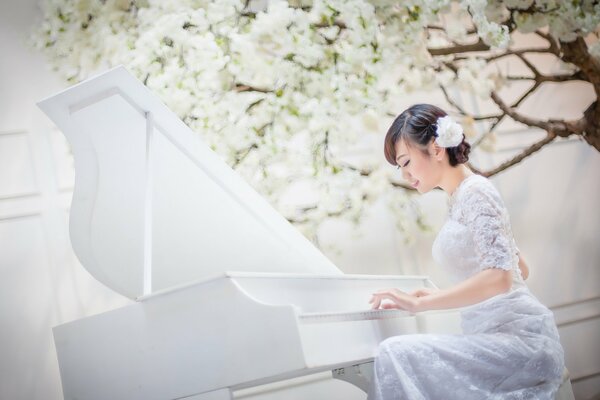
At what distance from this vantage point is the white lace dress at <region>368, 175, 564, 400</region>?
222cm

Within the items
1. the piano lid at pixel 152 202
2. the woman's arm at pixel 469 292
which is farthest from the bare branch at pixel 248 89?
the woman's arm at pixel 469 292

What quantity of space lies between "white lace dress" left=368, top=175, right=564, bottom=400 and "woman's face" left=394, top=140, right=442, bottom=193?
0.10 meters

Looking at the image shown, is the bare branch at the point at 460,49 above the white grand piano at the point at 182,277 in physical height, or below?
above

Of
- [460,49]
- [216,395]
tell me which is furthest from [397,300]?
[460,49]

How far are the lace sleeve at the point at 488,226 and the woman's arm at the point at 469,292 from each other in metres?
0.03

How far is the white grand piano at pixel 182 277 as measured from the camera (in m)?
2.08

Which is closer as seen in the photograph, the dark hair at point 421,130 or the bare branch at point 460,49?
the dark hair at point 421,130

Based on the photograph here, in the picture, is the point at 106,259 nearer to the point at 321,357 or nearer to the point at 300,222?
the point at 321,357

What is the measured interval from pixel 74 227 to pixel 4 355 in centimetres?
168

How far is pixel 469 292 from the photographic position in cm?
236

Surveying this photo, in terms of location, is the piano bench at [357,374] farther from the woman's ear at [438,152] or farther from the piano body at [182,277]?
the woman's ear at [438,152]

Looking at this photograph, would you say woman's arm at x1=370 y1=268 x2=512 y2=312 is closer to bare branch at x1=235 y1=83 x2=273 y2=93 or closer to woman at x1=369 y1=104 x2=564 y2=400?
woman at x1=369 y1=104 x2=564 y2=400

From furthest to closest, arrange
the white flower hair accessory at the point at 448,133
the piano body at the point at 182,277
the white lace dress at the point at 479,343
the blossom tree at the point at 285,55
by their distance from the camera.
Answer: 1. the blossom tree at the point at 285,55
2. the white flower hair accessory at the point at 448,133
3. the white lace dress at the point at 479,343
4. the piano body at the point at 182,277

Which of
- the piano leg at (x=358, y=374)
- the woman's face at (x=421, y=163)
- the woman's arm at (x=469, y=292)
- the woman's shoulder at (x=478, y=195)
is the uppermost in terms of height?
the woman's face at (x=421, y=163)
